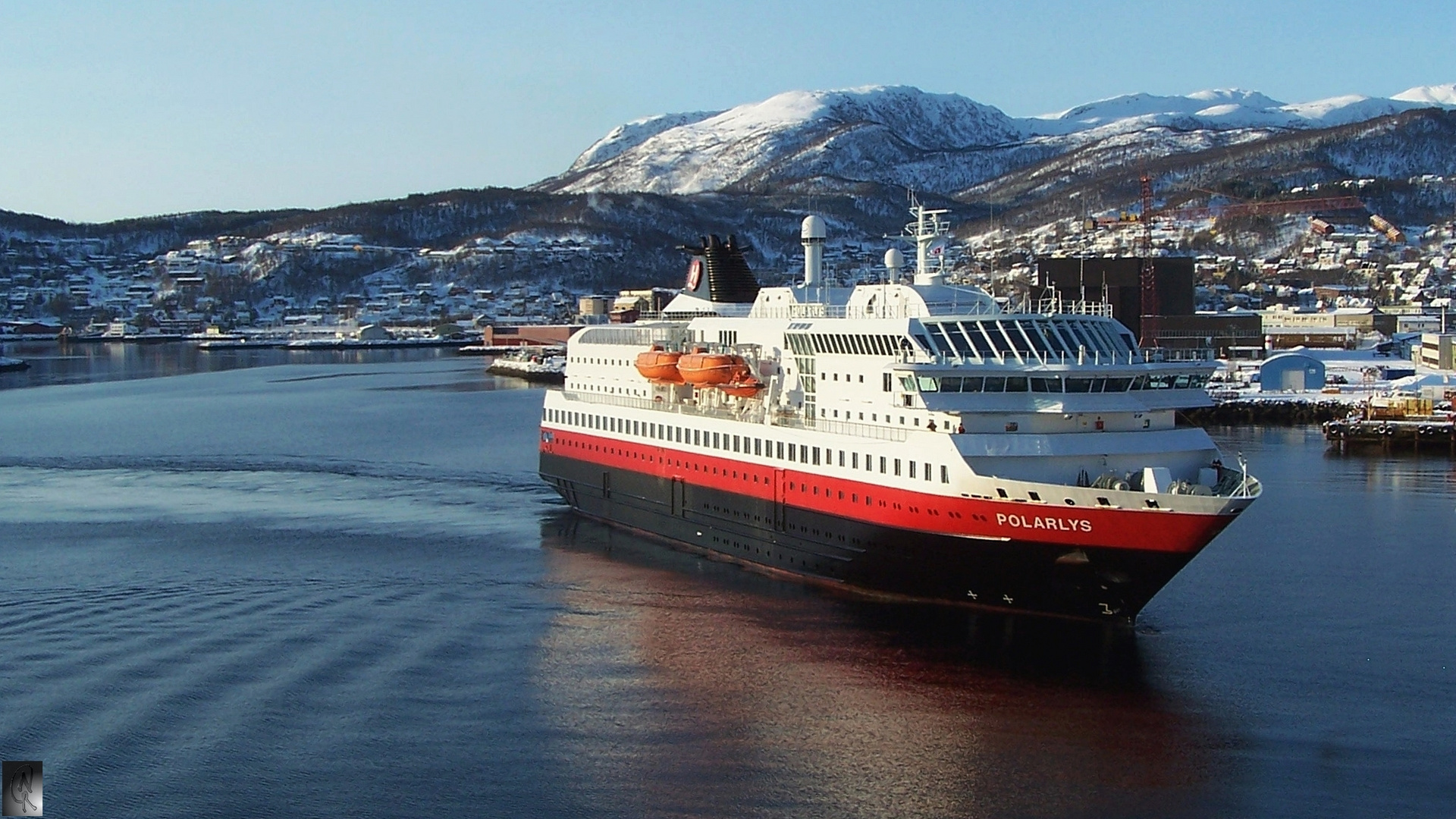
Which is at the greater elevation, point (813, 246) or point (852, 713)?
point (813, 246)

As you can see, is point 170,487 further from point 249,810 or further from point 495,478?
point 249,810

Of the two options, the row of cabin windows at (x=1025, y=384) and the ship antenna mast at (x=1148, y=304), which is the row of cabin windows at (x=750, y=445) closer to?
the row of cabin windows at (x=1025, y=384)

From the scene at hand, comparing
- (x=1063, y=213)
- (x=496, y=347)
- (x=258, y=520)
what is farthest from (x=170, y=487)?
(x=1063, y=213)

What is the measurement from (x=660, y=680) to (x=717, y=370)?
860 cm

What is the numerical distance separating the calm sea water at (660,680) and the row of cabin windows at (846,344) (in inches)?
167

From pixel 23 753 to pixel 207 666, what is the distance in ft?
10.7

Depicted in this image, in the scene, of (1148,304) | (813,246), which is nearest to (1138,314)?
(1148,304)

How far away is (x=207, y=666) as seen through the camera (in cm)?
1950

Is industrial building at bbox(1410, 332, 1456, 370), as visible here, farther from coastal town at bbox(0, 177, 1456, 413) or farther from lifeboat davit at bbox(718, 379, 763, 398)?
lifeboat davit at bbox(718, 379, 763, 398)

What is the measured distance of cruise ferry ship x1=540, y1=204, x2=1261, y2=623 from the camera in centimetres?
2016

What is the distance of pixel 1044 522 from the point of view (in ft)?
65.9

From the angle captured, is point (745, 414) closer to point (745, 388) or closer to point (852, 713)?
point (745, 388)

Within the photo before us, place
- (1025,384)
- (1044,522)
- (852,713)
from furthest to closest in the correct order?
(1025,384)
(1044,522)
(852,713)

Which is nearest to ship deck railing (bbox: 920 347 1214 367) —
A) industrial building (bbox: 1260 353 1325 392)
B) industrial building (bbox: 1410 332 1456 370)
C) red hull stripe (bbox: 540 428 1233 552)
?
red hull stripe (bbox: 540 428 1233 552)
